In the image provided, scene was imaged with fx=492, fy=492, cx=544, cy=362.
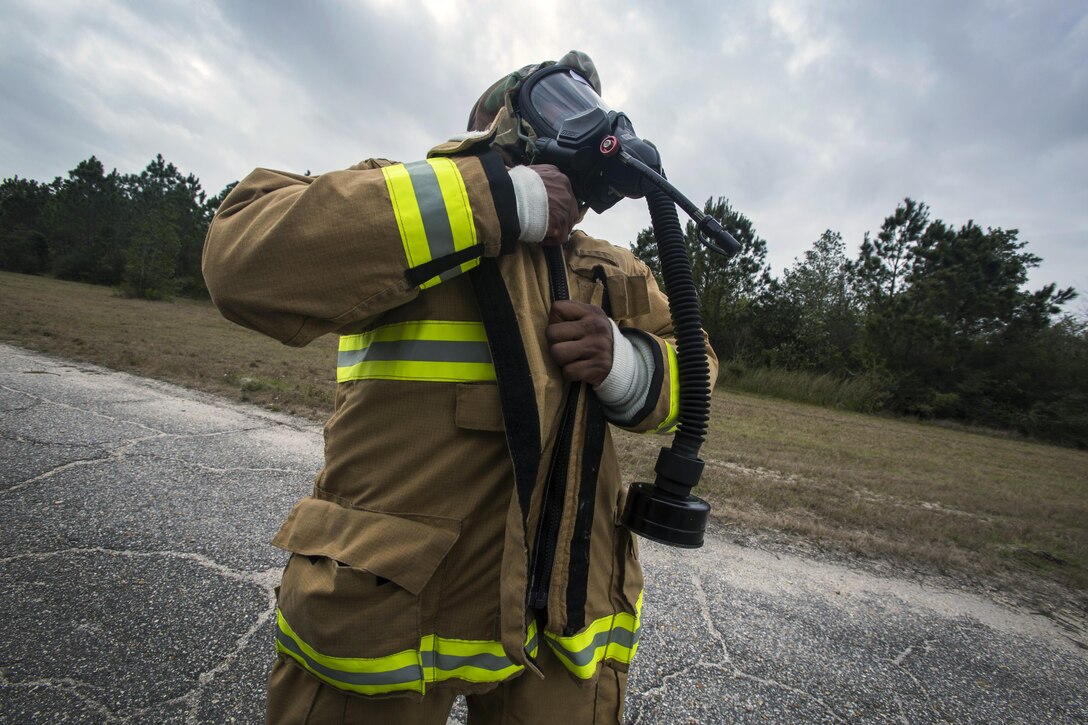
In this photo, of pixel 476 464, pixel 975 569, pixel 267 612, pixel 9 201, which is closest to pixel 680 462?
pixel 476 464

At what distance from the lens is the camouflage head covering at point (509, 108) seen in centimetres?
124

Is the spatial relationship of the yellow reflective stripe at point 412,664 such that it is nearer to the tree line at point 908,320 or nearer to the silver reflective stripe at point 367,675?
the silver reflective stripe at point 367,675

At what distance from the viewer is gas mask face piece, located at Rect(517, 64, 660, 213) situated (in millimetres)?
1138

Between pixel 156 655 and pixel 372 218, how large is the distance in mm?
2041

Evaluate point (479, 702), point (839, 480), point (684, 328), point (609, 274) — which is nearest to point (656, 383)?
point (684, 328)

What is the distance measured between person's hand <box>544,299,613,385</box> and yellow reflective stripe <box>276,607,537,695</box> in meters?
0.58

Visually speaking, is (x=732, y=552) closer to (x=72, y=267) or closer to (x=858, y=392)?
(x=858, y=392)

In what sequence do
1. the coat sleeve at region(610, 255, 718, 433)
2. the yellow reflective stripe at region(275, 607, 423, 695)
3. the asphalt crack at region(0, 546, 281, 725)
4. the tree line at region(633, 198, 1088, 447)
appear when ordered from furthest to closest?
the tree line at region(633, 198, 1088, 447)
the asphalt crack at region(0, 546, 281, 725)
the coat sleeve at region(610, 255, 718, 433)
the yellow reflective stripe at region(275, 607, 423, 695)

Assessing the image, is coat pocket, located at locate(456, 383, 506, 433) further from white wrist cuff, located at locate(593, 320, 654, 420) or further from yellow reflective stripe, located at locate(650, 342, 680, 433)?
yellow reflective stripe, located at locate(650, 342, 680, 433)

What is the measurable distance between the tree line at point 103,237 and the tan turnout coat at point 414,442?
118ft

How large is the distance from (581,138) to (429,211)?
458 mm

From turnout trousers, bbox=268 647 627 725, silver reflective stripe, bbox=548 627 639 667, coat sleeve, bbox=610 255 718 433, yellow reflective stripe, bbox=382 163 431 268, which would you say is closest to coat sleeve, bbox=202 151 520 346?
yellow reflective stripe, bbox=382 163 431 268

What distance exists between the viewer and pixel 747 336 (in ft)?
82.0

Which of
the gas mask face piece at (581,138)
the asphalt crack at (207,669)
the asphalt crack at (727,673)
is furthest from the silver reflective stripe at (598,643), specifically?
the asphalt crack at (207,669)
